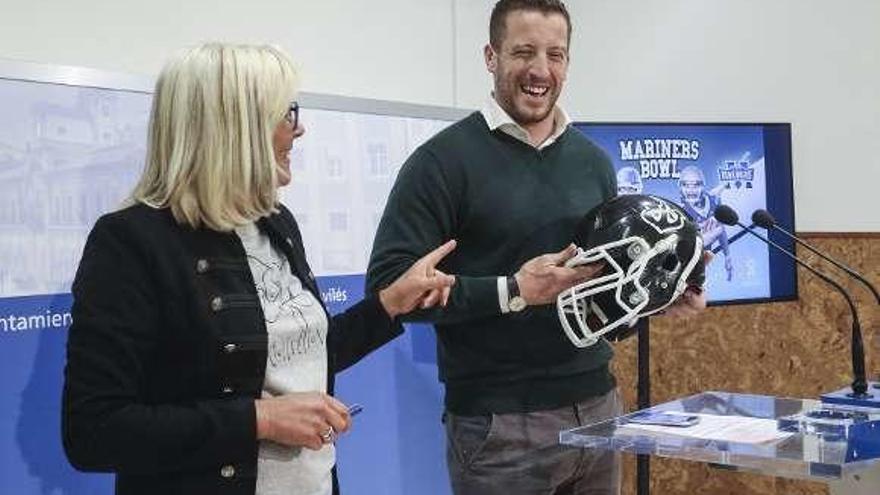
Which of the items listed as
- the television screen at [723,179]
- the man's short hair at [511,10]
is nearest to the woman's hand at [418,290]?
the man's short hair at [511,10]

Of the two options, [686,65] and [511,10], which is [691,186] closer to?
[686,65]

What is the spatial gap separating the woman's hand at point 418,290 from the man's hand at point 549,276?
246 millimetres

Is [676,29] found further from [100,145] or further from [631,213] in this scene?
[100,145]

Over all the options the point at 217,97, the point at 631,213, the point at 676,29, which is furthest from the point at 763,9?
the point at 217,97

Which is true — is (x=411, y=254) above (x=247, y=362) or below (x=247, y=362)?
above

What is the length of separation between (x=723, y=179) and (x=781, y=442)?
2.35m

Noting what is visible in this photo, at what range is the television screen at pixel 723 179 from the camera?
3.66m

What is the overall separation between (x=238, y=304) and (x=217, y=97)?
0.32 metres

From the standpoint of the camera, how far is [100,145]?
2311 millimetres

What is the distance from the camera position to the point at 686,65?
13.6 feet

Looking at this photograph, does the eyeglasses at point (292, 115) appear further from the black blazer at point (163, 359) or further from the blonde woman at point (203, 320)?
the black blazer at point (163, 359)

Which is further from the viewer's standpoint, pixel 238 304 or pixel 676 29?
pixel 676 29

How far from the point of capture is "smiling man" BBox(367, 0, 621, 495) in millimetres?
2113

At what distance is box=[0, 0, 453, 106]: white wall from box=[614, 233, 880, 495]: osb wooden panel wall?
1.48 m
